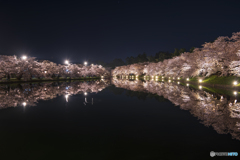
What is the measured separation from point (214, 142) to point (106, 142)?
4459mm

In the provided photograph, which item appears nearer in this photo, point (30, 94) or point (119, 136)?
point (119, 136)

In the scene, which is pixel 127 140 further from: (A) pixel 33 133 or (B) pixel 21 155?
(A) pixel 33 133

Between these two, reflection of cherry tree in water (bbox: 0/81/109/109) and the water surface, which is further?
reflection of cherry tree in water (bbox: 0/81/109/109)

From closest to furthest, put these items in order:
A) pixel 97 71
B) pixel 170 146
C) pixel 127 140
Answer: pixel 170 146 < pixel 127 140 < pixel 97 71

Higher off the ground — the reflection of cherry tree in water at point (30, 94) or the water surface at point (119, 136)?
the reflection of cherry tree in water at point (30, 94)

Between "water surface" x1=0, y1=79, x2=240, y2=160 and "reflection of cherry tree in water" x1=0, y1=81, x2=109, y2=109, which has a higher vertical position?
"reflection of cherry tree in water" x1=0, y1=81, x2=109, y2=109

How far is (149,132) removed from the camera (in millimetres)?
7262

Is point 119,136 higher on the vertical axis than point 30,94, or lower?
lower

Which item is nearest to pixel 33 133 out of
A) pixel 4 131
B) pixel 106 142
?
pixel 4 131

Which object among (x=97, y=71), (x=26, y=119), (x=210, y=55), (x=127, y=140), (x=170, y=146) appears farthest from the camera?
(x=97, y=71)

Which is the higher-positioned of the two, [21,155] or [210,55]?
[210,55]

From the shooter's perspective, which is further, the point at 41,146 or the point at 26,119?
the point at 26,119

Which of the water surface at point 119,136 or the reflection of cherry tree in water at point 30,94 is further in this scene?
the reflection of cherry tree in water at point 30,94

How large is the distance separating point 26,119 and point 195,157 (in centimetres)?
967
